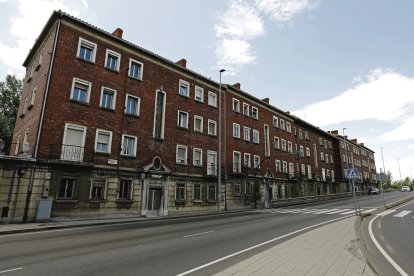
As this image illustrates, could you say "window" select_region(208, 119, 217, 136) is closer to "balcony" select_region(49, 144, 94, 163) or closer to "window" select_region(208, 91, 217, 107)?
"window" select_region(208, 91, 217, 107)

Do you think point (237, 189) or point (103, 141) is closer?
point (103, 141)

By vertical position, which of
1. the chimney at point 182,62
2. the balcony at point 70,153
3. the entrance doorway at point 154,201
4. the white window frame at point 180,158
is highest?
the chimney at point 182,62

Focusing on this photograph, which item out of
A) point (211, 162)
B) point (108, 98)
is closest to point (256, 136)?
point (211, 162)

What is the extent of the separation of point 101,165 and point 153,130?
5845mm

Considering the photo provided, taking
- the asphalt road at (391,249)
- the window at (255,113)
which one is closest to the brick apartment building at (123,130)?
the window at (255,113)

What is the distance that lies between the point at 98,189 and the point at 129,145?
14.2 feet

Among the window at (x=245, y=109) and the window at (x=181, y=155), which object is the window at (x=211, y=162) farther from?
the window at (x=245, y=109)

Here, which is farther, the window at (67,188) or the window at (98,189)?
the window at (98,189)

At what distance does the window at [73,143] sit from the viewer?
59.6 ft

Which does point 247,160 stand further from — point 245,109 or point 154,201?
point 154,201

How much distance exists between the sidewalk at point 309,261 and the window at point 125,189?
14518mm

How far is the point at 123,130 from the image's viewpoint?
21609mm

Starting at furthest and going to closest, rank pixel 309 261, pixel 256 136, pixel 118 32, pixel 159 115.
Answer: pixel 256 136 → pixel 159 115 → pixel 118 32 → pixel 309 261

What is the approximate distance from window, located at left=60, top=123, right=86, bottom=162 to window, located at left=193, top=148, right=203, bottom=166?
11052 millimetres
